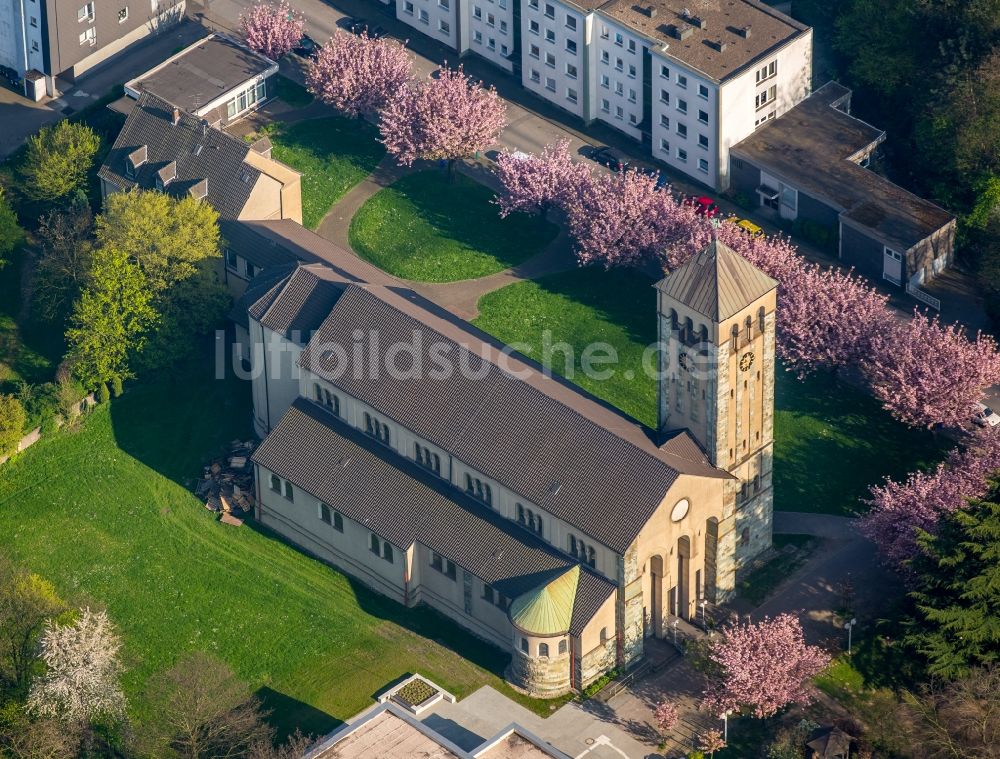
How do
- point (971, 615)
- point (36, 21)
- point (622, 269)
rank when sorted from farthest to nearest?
point (36, 21), point (622, 269), point (971, 615)

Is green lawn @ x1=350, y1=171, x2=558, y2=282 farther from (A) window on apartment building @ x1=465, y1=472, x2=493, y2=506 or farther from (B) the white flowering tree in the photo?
(B) the white flowering tree

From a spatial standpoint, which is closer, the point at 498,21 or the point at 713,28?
the point at 713,28

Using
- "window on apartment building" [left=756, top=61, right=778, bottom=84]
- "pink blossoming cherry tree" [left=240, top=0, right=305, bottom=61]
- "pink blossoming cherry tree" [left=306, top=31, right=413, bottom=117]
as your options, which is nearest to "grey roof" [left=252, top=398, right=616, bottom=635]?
"pink blossoming cherry tree" [left=306, top=31, right=413, bottom=117]

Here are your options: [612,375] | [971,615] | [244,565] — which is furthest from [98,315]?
[971,615]

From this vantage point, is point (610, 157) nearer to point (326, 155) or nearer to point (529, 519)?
point (326, 155)

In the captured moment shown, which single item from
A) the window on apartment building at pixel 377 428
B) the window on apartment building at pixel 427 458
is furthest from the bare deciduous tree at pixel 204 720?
the window on apartment building at pixel 377 428

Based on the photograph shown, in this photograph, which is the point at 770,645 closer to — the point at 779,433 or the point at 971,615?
the point at 971,615

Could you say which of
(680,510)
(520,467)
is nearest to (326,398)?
(520,467)
